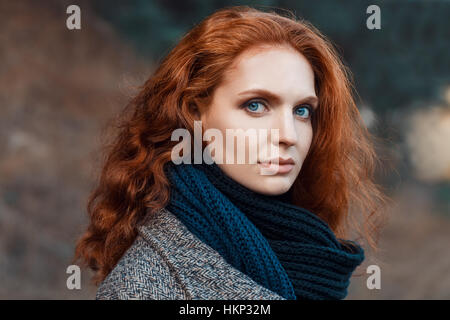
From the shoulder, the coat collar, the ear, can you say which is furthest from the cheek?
the shoulder

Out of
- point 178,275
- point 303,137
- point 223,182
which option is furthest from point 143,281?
point 303,137

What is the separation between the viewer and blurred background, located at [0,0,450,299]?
3.50 metres

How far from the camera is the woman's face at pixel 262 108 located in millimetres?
1612

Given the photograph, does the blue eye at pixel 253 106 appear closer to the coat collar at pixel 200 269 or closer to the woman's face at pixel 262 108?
the woman's face at pixel 262 108

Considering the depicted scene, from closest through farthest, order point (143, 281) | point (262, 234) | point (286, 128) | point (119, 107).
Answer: point (143, 281)
point (286, 128)
point (262, 234)
point (119, 107)

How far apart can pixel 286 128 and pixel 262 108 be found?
90 millimetres

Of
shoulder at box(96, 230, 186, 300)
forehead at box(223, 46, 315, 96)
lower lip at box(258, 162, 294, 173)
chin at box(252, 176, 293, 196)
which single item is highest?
forehead at box(223, 46, 315, 96)

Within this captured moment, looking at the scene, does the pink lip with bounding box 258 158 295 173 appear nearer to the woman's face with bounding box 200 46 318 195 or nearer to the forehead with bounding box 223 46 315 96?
the woman's face with bounding box 200 46 318 195

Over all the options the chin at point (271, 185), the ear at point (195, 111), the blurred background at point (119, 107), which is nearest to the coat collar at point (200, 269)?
the chin at point (271, 185)

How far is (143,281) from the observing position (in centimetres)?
144

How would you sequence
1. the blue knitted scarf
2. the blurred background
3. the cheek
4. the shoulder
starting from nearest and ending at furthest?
the shoulder, the blue knitted scarf, the cheek, the blurred background

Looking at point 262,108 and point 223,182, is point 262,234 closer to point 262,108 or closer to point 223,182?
point 223,182

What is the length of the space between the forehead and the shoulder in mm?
537

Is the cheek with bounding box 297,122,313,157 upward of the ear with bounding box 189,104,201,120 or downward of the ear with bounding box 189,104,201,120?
downward
